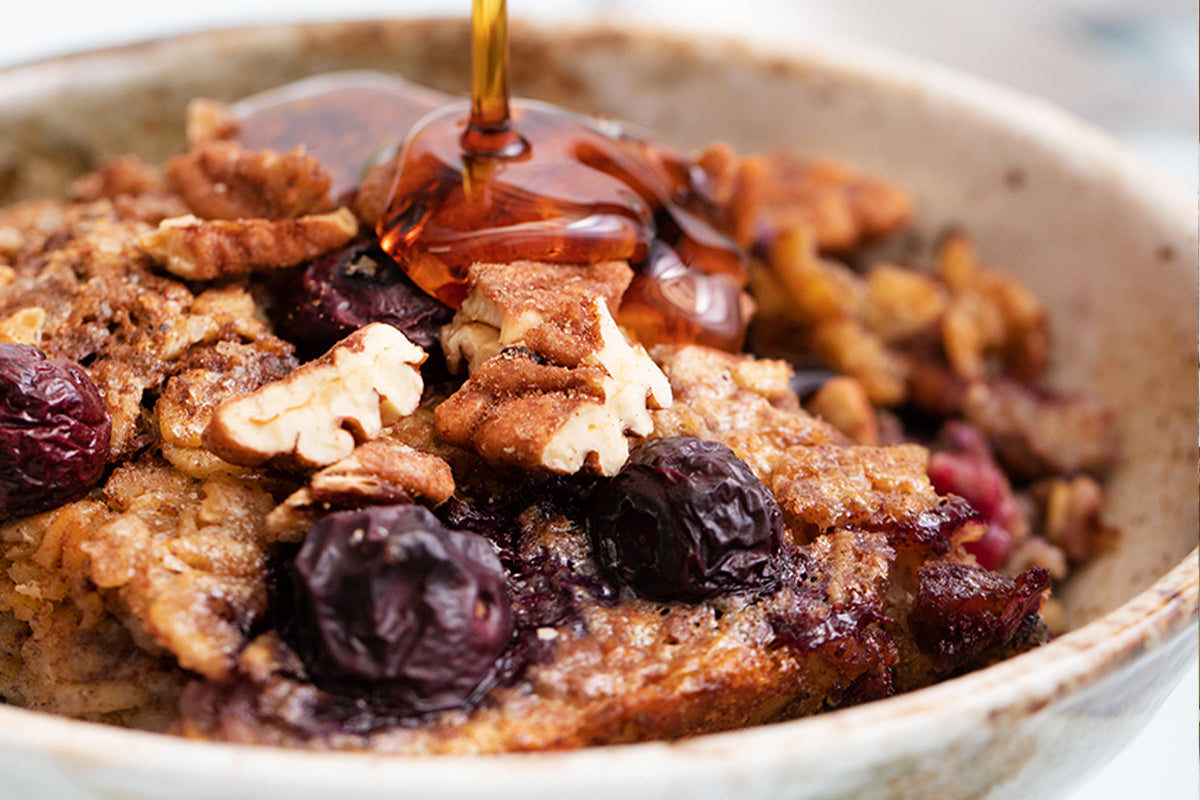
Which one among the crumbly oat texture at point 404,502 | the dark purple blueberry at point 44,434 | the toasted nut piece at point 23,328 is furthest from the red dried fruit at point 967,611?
the toasted nut piece at point 23,328

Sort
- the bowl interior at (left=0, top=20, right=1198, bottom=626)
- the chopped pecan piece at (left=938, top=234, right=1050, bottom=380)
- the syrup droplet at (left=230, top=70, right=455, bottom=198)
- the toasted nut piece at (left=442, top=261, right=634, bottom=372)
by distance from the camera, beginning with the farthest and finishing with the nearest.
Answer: the chopped pecan piece at (left=938, top=234, right=1050, bottom=380) < the bowl interior at (left=0, top=20, right=1198, bottom=626) < the syrup droplet at (left=230, top=70, right=455, bottom=198) < the toasted nut piece at (left=442, top=261, right=634, bottom=372)

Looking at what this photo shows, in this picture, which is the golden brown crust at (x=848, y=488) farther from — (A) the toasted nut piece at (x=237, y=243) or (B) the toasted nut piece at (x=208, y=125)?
(B) the toasted nut piece at (x=208, y=125)

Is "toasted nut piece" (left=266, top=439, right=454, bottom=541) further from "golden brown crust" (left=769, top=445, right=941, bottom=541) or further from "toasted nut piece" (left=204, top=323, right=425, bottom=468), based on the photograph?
"golden brown crust" (left=769, top=445, right=941, bottom=541)

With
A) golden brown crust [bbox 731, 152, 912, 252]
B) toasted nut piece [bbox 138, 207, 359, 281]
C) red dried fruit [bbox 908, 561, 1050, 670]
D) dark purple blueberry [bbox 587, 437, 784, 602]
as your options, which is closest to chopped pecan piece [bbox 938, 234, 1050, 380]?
golden brown crust [bbox 731, 152, 912, 252]

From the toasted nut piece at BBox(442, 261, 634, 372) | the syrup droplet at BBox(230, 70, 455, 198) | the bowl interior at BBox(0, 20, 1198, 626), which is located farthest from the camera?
the bowl interior at BBox(0, 20, 1198, 626)

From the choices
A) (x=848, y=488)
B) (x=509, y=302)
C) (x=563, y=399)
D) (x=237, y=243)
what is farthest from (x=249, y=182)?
(x=848, y=488)

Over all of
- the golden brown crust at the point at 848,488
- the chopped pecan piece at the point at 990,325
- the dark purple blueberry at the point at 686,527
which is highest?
the dark purple blueberry at the point at 686,527
